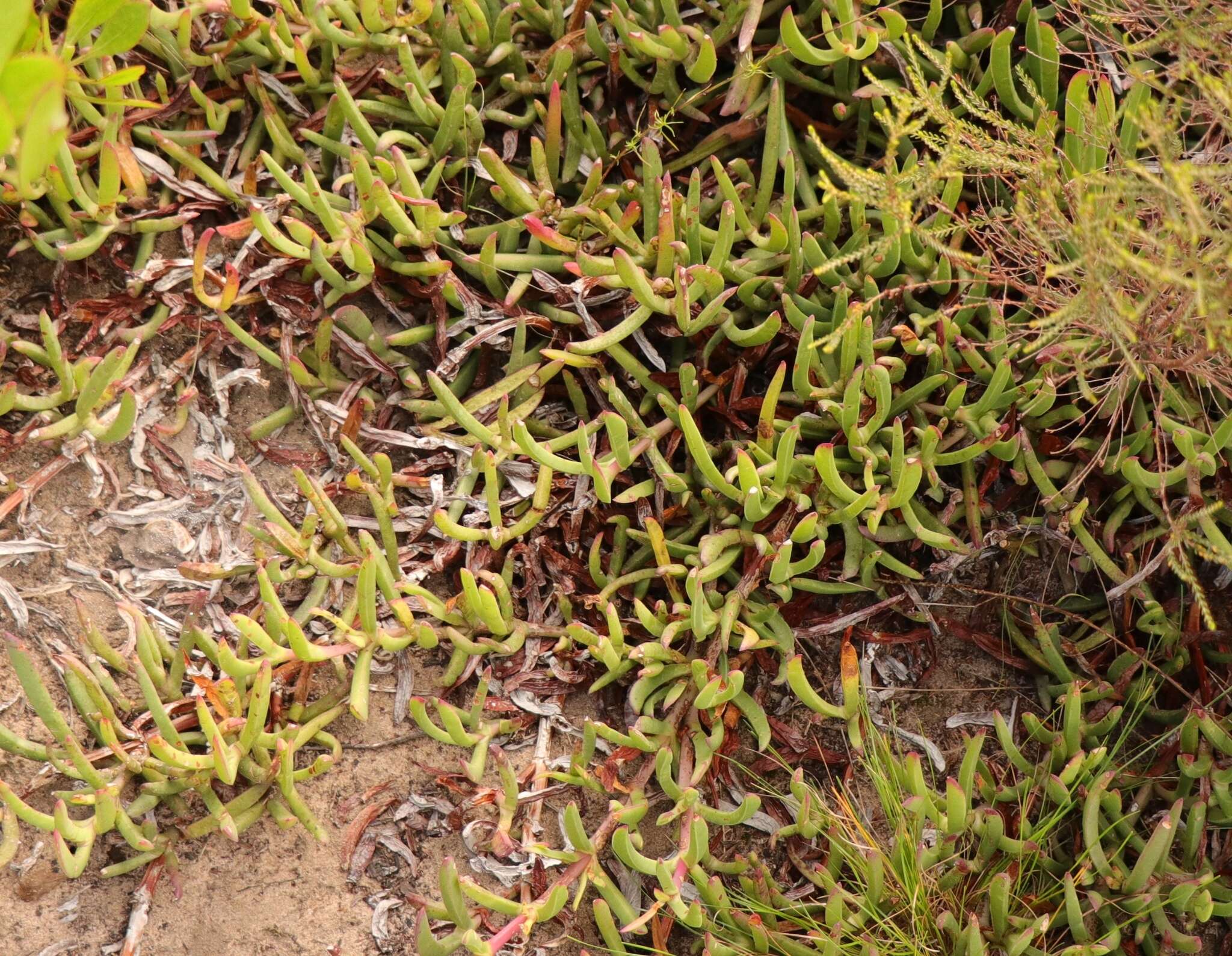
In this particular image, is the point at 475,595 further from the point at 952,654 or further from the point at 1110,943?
the point at 1110,943

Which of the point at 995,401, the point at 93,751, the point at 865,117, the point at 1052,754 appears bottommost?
the point at 1052,754

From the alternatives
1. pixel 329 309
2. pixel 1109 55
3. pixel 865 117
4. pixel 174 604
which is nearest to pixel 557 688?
pixel 174 604

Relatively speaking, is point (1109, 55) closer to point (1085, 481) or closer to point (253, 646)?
point (1085, 481)

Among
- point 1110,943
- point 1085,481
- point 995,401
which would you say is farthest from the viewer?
point 1085,481

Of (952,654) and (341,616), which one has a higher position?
(341,616)

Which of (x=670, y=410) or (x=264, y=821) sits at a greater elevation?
(x=670, y=410)

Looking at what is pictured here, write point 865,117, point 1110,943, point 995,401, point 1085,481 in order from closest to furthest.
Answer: point 1110,943
point 995,401
point 1085,481
point 865,117

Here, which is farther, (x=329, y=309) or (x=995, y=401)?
(x=329, y=309)
